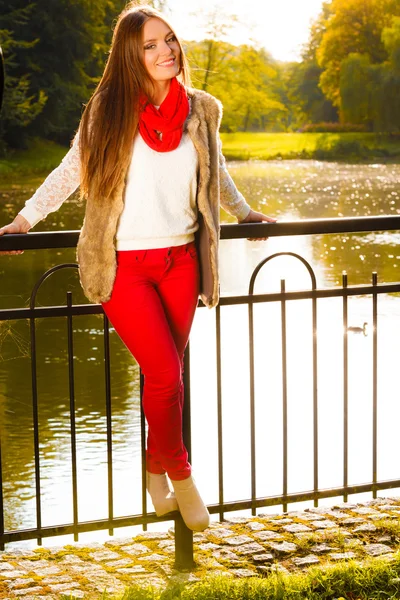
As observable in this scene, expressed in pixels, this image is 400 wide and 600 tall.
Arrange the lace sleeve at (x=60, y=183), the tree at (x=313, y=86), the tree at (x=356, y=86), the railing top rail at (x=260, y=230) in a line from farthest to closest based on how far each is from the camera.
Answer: the tree at (x=313, y=86) → the tree at (x=356, y=86) → the railing top rail at (x=260, y=230) → the lace sleeve at (x=60, y=183)

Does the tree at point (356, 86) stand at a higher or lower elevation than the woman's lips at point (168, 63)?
higher

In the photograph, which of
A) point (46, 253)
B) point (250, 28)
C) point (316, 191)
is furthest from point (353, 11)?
point (46, 253)

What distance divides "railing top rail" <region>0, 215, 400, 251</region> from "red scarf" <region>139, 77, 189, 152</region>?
469mm

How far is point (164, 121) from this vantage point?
345cm

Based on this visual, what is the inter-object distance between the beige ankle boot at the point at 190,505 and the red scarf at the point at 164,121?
3.47 ft

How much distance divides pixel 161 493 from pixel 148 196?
100 cm

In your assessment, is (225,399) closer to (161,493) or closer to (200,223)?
(161,493)

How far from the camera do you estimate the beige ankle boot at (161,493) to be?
3746 millimetres

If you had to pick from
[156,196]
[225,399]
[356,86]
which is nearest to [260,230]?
[156,196]

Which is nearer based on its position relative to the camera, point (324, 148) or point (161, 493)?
point (161, 493)

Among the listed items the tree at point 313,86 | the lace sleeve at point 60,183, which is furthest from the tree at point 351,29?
the lace sleeve at point 60,183

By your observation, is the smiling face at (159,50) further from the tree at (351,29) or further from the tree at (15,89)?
the tree at (351,29)

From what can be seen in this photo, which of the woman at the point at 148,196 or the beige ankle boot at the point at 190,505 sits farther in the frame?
the beige ankle boot at the point at 190,505

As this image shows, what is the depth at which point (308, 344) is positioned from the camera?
1149 cm
